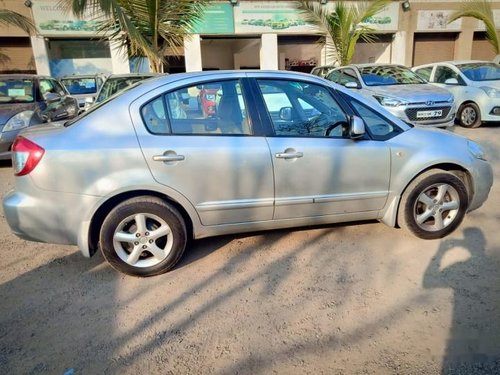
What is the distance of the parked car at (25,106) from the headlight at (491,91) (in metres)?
9.33

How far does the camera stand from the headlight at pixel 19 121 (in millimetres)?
5969

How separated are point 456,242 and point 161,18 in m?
7.94

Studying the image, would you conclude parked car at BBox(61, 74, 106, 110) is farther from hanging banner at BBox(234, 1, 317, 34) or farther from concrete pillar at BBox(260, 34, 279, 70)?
concrete pillar at BBox(260, 34, 279, 70)

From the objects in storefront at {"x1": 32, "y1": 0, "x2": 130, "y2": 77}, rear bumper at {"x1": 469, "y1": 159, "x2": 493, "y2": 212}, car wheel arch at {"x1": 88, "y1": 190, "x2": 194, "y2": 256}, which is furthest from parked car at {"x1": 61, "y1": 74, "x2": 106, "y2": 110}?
rear bumper at {"x1": 469, "y1": 159, "x2": 493, "y2": 212}

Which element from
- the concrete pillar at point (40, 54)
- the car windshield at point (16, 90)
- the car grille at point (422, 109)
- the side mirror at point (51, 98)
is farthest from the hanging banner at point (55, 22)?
the car grille at point (422, 109)

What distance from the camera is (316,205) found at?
126 inches

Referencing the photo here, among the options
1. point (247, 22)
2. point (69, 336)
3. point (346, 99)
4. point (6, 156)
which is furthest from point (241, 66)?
point (69, 336)

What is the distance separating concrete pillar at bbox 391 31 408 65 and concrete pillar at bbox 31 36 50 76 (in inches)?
636

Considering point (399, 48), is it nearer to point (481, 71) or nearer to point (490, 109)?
point (481, 71)

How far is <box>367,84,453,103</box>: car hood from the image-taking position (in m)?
7.29

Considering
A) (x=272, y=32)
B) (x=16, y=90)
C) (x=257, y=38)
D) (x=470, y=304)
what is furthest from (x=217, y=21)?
(x=470, y=304)

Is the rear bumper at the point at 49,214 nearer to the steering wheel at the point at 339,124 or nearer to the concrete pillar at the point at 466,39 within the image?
the steering wheel at the point at 339,124

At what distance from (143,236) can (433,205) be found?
8.55ft

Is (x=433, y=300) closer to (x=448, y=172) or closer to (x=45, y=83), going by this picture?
(x=448, y=172)
